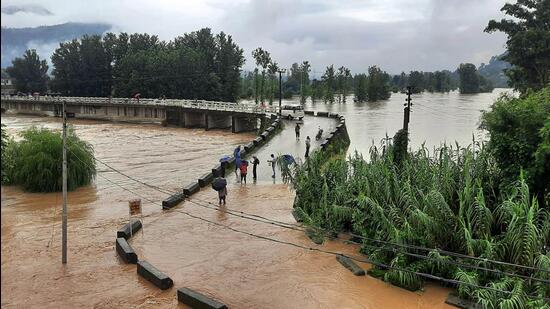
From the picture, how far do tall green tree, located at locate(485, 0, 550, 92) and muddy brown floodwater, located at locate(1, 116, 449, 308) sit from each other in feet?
75.2

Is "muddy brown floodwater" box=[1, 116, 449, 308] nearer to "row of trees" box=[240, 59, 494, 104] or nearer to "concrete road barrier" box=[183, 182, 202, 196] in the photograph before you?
"concrete road barrier" box=[183, 182, 202, 196]

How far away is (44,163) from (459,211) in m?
20.7

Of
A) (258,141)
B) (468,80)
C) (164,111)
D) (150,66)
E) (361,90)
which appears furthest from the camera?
(468,80)

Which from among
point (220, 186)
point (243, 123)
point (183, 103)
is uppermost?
point (183, 103)

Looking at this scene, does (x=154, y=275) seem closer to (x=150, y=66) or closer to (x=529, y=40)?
(x=529, y=40)

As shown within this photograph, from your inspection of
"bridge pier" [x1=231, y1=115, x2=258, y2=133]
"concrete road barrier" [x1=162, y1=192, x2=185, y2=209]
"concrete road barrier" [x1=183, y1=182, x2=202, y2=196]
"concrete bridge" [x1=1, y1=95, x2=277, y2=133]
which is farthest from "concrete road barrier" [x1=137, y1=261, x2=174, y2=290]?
"bridge pier" [x1=231, y1=115, x2=258, y2=133]

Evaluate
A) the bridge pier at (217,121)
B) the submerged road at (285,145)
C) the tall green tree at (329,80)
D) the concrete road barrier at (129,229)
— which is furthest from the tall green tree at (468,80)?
the concrete road barrier at (129,229)

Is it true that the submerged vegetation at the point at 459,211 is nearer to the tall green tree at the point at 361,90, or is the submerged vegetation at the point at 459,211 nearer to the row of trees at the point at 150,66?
the row of trees at the point at 150,66

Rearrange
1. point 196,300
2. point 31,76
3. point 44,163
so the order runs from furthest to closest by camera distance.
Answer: point 31,76, point 44,163, point 196,300

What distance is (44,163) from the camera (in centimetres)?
2562

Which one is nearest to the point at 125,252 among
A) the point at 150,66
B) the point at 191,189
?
the point at 191,189

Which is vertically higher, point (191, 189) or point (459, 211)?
point (459, 211)

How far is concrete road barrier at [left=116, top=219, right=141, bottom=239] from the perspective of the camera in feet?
59.0

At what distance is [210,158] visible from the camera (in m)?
37.9
